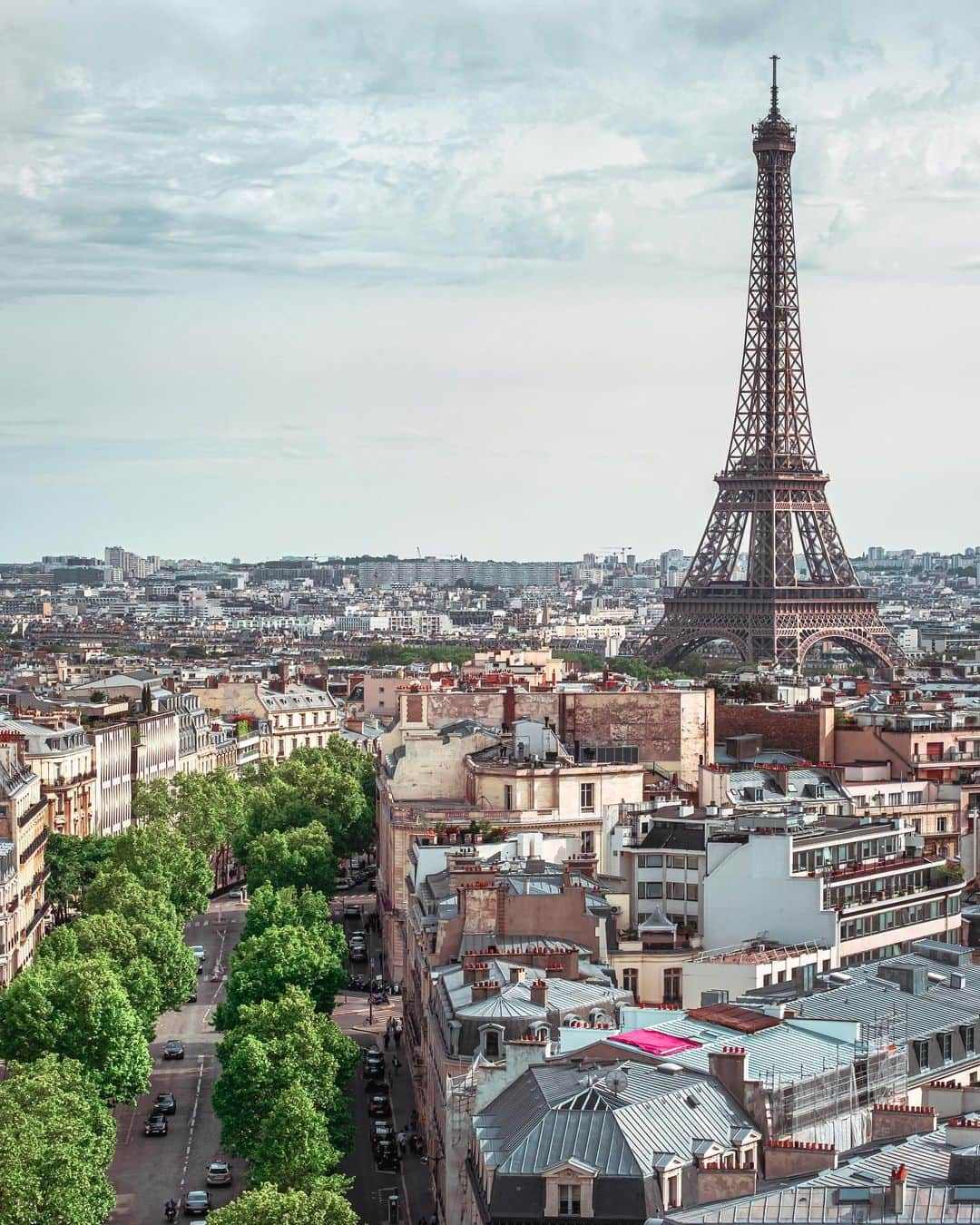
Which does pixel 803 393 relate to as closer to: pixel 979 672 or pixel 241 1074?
pixel 979 672

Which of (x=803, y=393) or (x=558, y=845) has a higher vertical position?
(x=803, y=393)

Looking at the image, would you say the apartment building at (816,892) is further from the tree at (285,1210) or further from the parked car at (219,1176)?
the tree at (285,1210)

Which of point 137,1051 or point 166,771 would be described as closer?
point 137,1051

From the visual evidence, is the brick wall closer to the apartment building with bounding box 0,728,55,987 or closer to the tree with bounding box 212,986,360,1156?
the apartment building with bounding box 0,728,55,987

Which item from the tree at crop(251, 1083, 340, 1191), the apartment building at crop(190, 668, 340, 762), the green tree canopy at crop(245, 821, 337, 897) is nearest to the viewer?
the tree at crop(251, 1083, 340, 1191)

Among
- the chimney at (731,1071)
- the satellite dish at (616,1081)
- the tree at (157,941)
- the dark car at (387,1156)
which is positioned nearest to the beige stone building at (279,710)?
the tree at (157,941)

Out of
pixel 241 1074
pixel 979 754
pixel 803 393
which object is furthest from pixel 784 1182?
pixel 803 393

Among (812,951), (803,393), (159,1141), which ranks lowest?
(159,1141)

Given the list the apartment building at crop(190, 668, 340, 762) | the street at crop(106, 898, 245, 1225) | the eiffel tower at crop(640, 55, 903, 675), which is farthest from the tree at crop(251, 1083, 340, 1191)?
the eiffel tower at crop(640, 55, 903, 675)
